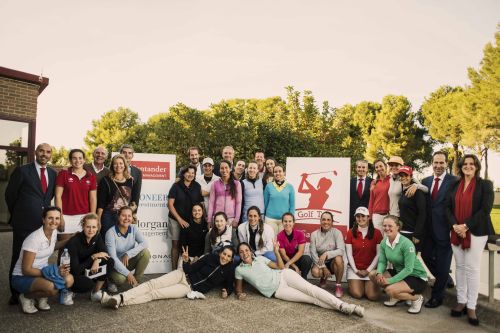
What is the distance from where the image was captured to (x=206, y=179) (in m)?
6.43

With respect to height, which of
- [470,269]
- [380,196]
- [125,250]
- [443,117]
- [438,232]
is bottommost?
[125,250]

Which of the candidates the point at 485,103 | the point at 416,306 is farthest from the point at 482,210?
the point at 485,103

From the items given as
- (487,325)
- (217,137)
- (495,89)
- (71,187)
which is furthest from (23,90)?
(495,89)

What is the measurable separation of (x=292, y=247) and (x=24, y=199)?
3.73 meters

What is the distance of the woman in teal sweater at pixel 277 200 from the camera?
6.07m

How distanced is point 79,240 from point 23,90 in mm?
7753

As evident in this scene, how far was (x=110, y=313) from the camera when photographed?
4297mm

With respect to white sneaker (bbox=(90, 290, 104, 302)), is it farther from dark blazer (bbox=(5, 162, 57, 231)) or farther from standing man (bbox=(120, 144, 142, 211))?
standing man (bbox=(120, 144, 142, 211))

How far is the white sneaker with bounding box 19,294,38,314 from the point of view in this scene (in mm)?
4203

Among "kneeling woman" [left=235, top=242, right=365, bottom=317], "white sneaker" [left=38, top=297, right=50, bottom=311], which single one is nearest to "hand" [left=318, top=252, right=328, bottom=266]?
"kneeling woman" [left=235, top=242, right=365, bottom=317]

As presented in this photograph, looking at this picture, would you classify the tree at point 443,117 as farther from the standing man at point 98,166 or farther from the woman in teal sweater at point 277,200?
the standing man at point 98,166

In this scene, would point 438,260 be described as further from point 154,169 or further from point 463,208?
point 154,169

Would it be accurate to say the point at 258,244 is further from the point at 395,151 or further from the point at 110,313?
the point at 395,151

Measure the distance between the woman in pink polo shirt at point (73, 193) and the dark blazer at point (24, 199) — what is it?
10.9 inches
